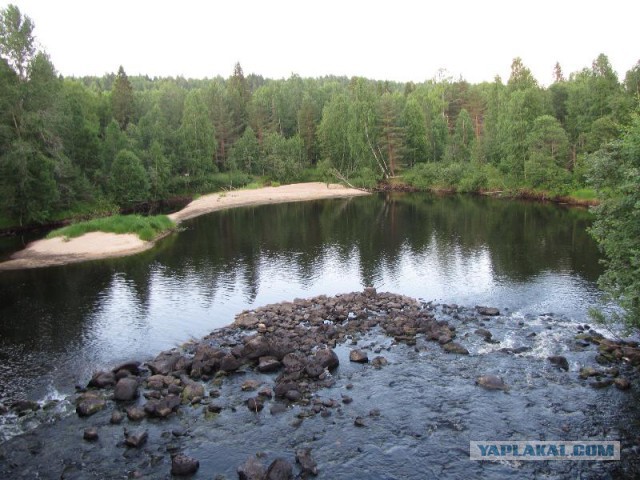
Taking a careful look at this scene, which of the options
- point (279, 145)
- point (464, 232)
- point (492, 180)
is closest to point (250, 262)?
point (464, 232)

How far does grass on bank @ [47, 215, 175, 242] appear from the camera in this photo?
62250mm

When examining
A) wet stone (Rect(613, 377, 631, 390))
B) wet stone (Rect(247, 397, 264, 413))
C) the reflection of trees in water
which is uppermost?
the reflection of trees in water

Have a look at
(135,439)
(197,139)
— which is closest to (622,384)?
(135,439)

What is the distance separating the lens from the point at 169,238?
6738 centimetres

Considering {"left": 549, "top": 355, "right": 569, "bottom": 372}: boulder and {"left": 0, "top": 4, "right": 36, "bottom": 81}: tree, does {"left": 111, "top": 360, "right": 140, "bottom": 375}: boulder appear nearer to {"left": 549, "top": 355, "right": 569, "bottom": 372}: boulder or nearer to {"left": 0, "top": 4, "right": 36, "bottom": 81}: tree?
{"left": 549, "top": 355, "right": 569, "bottom": 372}: boulder

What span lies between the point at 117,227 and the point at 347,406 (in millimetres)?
49739

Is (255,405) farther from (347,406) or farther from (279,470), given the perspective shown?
(279,470)

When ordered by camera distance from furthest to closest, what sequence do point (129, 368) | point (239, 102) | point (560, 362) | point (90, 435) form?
point (239, 102), point (129, 368), point (560, 362), point (90, 435)

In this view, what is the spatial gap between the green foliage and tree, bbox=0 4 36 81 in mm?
72222

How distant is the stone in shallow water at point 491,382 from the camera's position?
24522 mm

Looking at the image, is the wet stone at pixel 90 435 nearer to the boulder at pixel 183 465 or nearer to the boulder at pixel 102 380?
the boulder at pixel 183 465

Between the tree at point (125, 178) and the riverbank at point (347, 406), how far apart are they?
6245 centimetres

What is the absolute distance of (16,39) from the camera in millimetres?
67688

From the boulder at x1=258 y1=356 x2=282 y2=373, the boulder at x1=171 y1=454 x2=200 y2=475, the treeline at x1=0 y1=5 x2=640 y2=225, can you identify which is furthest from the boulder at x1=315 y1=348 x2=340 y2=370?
the treeline at x1=0 y1=5 x2=640 y2=225
